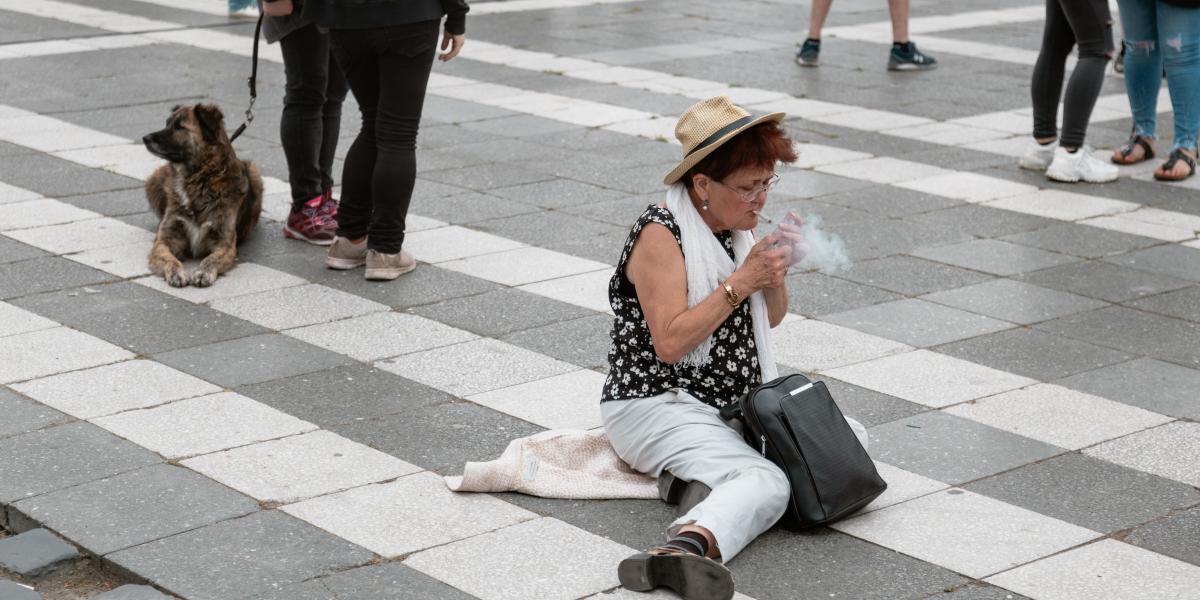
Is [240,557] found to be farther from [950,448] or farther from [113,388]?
[950,448]

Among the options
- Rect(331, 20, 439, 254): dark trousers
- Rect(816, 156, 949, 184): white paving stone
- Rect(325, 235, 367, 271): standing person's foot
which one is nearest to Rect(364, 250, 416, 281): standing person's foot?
Rect(331, 20, 439, 254): dark trousers

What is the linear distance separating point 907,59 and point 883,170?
11.0 ft

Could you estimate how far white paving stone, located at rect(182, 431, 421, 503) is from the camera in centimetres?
450

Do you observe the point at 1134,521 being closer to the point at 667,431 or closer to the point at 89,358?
the point at 667,431

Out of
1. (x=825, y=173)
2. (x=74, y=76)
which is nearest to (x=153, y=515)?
(x=825, y=173)

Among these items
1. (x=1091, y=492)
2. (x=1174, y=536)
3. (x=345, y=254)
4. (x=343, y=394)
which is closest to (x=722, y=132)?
(x=1091, y=492)

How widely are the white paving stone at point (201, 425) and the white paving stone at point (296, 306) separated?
3.08 feet

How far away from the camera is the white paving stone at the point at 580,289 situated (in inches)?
252

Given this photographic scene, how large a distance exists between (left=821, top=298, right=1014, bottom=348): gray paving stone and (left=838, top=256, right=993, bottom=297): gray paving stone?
0.76 feet

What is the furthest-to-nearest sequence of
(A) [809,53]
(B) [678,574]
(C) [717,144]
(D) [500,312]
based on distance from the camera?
1. (A) [809,53]
2. (D) [500,312]
3. (C) [717,144]
4. (B) [678,574]

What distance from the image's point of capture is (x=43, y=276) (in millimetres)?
6625

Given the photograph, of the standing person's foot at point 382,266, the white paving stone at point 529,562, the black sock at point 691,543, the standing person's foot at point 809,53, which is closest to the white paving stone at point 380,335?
the standing person's foot at point 382,266

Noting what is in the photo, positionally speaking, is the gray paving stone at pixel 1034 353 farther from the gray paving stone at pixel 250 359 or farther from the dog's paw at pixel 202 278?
the dog's paw at pixel 202 278

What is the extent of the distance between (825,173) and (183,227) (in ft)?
11.9
